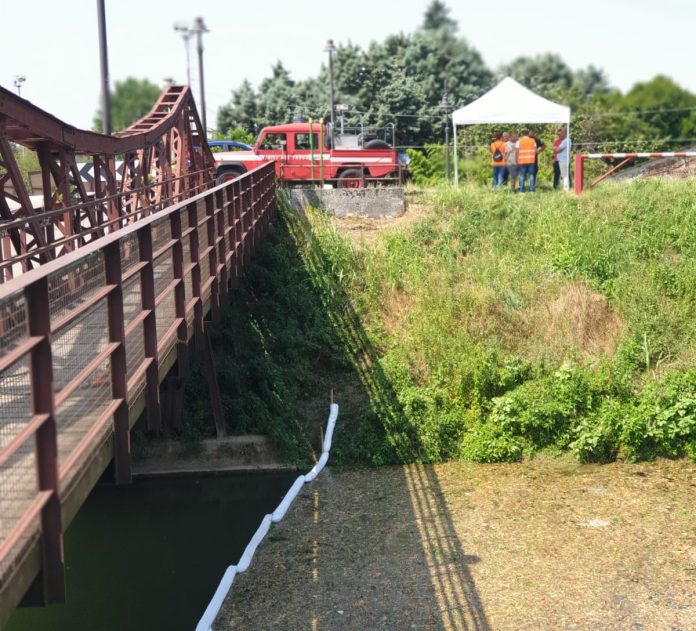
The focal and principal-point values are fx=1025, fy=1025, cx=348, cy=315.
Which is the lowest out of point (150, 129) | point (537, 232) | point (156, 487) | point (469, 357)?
point (156, 487)

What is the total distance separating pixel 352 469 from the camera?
15.2 metres

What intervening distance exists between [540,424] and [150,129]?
7.96 m

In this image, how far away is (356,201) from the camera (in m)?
22.6

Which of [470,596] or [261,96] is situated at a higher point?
[261,96]

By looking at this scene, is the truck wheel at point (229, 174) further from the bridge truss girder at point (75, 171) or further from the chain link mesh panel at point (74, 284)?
the chain link mesh panel at point (74, 284)

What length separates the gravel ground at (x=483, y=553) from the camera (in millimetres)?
9961

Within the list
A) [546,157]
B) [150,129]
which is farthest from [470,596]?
[546,157]

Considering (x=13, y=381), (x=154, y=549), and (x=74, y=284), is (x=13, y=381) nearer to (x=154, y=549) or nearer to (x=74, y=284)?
(x=74, y=284)

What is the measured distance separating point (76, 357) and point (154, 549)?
801cm

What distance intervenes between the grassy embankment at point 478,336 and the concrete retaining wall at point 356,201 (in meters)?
1.19

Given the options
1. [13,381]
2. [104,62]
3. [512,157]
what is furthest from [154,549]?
[512,157]

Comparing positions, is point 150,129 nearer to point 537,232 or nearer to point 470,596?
point 537,232

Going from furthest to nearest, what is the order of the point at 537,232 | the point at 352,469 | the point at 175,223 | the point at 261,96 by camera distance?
the point at 261,96 → the point at 537,232 → the point at 352,469 → the point at 175,223

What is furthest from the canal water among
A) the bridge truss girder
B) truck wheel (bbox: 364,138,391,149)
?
truck wheel (bbox: 364,138,391,149)
